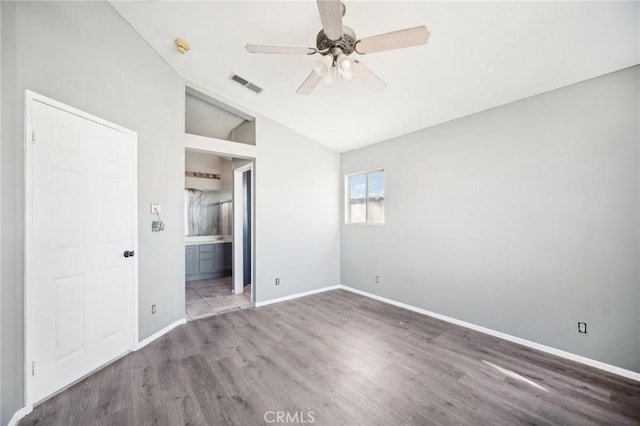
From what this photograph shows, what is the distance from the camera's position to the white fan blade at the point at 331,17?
1.38 meters

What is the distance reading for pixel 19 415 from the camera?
1690 mm

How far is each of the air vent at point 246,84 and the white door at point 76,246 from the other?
139 centimetres

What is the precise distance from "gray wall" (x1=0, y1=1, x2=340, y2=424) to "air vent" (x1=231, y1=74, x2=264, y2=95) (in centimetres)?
74

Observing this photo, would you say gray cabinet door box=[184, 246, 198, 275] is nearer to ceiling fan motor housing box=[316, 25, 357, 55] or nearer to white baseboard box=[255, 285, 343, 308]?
white baseboard box=[255, 285, 343, 308]

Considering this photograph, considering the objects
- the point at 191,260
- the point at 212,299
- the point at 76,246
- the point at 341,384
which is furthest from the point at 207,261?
the point at 341,384

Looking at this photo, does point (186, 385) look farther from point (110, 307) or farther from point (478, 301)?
point (478, 301)

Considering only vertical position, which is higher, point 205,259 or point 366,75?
point 366,75

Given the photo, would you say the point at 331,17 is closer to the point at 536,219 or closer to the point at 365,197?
the point at 536,219

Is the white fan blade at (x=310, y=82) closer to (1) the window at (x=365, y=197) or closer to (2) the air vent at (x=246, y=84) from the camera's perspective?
(2) the air vent at (x=246, y=84)

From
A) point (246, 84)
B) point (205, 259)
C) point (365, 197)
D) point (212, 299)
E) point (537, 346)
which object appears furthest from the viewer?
point (205, 259)

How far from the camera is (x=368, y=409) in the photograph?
1818 millimetres

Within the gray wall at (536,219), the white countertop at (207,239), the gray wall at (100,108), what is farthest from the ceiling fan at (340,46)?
the white countertop at (207,239)

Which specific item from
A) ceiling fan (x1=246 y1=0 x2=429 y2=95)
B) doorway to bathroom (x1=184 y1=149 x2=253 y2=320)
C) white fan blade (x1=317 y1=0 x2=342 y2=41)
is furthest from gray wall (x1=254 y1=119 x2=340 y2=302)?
white fan blade (x1=317 y1=0 x2=342 y2=41)

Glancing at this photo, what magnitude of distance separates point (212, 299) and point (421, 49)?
180 inches
